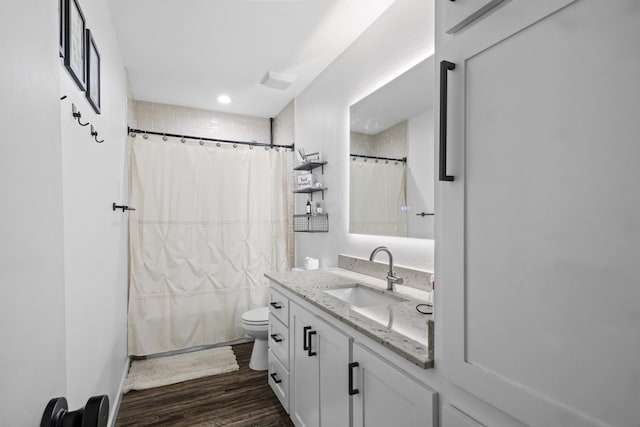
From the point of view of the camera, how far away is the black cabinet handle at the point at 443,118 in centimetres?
86

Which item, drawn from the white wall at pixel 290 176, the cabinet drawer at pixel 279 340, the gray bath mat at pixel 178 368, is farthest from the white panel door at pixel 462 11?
the gray bath mat at pixel 178 368

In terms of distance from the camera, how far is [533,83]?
27.0 inches

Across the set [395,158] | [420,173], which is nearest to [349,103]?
[395,158]

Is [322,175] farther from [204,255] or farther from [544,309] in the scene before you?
[544,309]

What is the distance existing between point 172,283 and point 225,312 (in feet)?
1.87

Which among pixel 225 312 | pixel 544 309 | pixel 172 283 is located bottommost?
pixel 225 312

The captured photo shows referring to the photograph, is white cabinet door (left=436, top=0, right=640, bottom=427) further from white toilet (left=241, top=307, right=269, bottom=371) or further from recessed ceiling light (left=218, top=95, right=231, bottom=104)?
recessed ceiling light (left=218, top=95, right=231, bottom=104)

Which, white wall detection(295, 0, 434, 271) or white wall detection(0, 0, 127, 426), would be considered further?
white wall detection(295, 0, 434, 271)

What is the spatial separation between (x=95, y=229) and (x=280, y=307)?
113 cm

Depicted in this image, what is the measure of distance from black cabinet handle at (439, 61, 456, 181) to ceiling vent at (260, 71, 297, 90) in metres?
2.19

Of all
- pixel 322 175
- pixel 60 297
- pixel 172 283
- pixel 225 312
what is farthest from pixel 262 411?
pixel 60 297

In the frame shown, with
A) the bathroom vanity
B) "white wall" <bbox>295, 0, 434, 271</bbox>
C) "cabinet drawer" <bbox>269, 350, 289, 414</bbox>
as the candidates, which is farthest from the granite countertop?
"cabinet drawer" <bbox>269, 350, 289, 414</bbox>

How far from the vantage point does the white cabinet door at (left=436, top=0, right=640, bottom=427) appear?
0.56 metres

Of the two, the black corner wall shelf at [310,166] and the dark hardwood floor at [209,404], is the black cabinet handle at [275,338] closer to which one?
the dark hardwood floor at [209,404]
